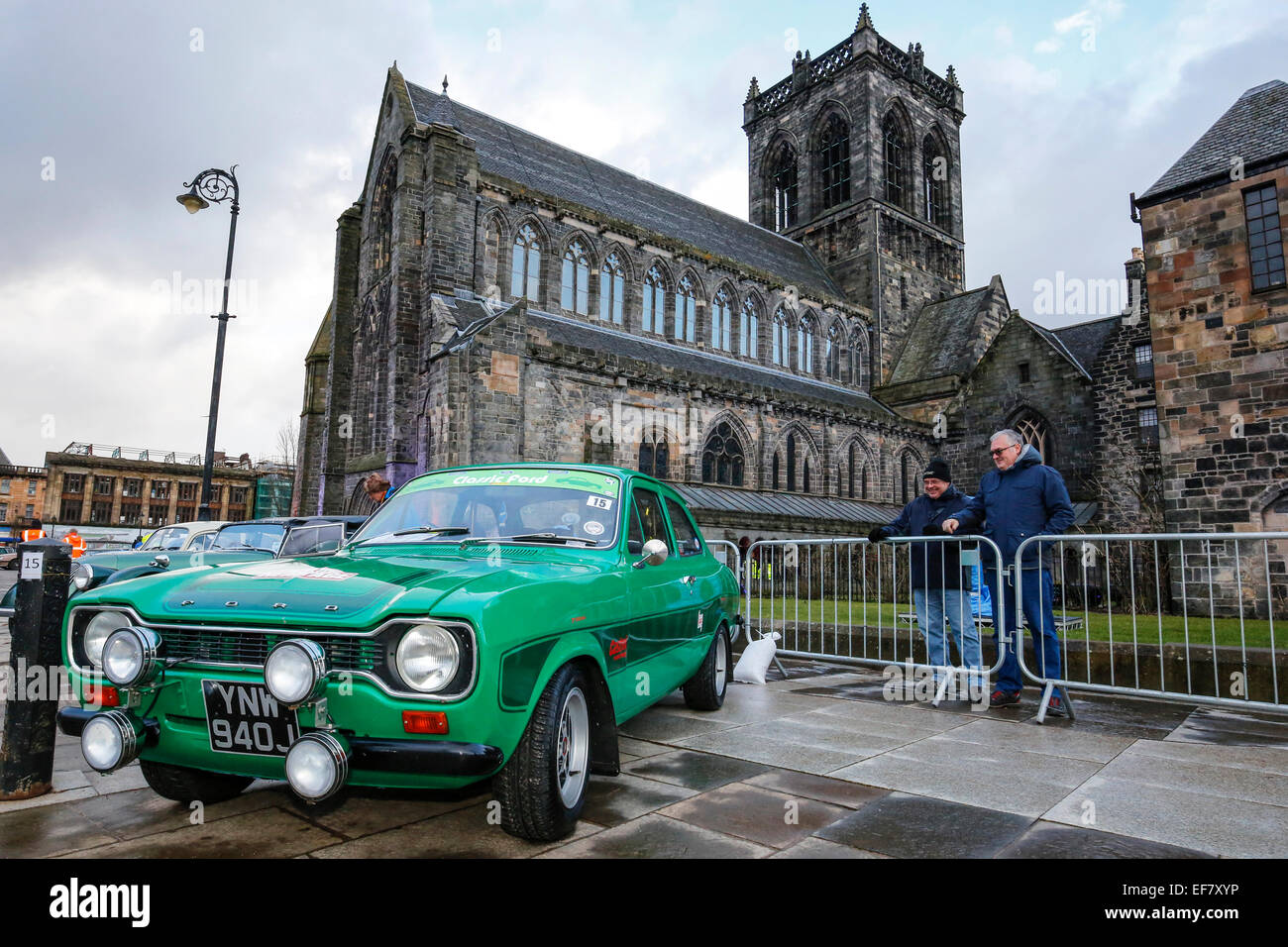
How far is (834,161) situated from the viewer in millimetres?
39750

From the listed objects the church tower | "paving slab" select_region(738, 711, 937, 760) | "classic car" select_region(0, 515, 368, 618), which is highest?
the church tower

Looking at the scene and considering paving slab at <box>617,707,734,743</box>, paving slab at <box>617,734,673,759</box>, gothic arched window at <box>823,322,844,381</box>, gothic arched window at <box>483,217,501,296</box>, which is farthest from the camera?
gothic arched window at <box>823,322,844,381</box>

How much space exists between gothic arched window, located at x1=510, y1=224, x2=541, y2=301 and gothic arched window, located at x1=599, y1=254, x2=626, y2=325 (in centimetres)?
240

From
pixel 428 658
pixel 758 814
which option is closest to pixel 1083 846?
pixel 758 814

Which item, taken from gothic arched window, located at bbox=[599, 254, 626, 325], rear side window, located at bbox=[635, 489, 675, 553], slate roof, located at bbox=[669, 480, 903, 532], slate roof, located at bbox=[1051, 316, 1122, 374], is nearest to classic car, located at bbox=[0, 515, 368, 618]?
rear side window, located at bbox=[635, 489, 675, 553]

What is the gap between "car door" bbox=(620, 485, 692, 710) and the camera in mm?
3801

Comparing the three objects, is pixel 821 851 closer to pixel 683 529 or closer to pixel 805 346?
pixel 683 529

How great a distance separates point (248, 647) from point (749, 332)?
28.8 metres

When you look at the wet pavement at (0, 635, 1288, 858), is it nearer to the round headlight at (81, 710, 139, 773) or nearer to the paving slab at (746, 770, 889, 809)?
the paving slab at (746, 770, 889, 809)

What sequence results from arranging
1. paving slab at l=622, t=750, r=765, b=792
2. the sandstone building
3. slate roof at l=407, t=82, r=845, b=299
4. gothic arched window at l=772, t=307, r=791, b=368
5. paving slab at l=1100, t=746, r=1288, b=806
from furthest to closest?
gothic arched window at l=772, t=307, r=791, b=368 → slate roof at l=407, t=82, r=845, b=299 → the sandstone building → paving slab at l=622, t=750, r=765, b=792 → paving slab at l=1100, t=746, r=1288, b=806

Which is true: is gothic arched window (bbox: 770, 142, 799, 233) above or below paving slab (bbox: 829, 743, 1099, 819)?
above

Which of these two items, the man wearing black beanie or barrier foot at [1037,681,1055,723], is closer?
barrier foot at [1037,681,1055,723]
